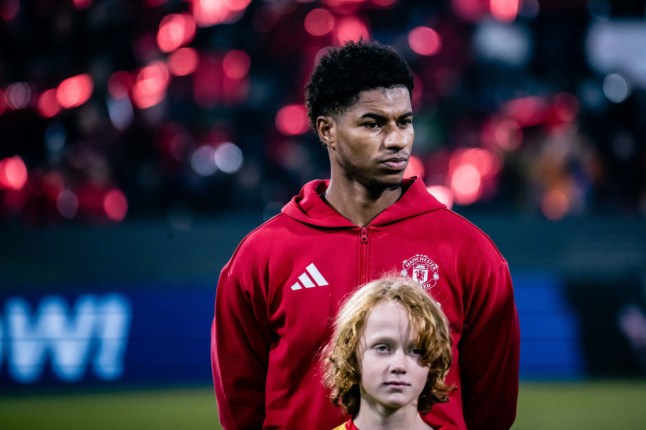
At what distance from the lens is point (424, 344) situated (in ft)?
10.8

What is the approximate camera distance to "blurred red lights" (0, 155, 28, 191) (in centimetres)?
1242

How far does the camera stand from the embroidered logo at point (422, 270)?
3.78 meters

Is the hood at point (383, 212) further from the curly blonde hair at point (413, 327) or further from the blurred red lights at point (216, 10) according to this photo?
the blurred red lights at point (216, 10)

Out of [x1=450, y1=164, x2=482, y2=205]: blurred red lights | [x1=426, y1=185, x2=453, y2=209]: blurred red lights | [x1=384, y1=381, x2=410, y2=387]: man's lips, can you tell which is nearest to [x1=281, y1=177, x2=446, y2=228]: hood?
[x1=384, y1=381, x2=410, y2=387]: man's lips

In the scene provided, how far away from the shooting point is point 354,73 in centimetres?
384

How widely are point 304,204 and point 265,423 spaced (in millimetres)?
807

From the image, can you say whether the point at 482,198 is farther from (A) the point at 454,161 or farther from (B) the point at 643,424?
(B) the point at 643,424

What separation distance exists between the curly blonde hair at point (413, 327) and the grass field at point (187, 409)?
5224mm

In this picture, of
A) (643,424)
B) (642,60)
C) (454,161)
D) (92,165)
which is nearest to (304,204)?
(643,424)

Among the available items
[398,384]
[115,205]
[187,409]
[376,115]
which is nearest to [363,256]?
[376,115]

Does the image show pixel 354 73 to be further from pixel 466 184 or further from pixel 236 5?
A: pixel 236 5

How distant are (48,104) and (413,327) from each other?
36.4 ft

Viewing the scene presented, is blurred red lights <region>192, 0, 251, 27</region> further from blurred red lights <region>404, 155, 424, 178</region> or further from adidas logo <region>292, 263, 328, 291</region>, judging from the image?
adidas logo <region>292, 263, 328, 291</region>

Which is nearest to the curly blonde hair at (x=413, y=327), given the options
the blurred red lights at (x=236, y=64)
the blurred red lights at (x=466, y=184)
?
the blurred red lights at (x=466, y=184)
